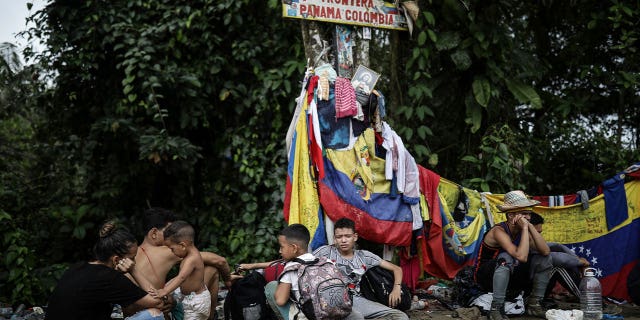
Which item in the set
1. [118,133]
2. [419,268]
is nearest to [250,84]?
[118,133]

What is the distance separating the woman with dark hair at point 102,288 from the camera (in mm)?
3660

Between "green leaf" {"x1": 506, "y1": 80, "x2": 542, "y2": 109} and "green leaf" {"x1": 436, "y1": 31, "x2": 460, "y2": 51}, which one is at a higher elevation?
"green leaf" {"x1": 436, "y1": 31, "x2": 460, "y2": 51}

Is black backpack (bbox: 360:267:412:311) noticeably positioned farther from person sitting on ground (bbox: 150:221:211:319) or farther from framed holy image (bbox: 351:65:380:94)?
framed holy image (bbox: 351:65:380:94)

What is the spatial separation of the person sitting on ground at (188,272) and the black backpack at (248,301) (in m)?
0.18

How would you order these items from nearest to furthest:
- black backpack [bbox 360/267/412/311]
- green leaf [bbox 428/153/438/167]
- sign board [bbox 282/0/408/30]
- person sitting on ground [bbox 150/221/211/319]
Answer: person sitting on ground [bbox 150/221/211/319], black backpack [bbox 360/267/412/311], sign board [bbox 282/0/408/30], green leaf [bbox 428/153/438/167]

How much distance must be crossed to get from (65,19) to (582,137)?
6455mm

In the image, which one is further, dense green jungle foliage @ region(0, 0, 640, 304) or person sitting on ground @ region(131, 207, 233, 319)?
dense green jungle foliage @ region(0, 0, 640, 304)

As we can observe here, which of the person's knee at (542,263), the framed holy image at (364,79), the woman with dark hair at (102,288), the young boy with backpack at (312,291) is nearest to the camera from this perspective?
the woman with dark hair at (102,288)

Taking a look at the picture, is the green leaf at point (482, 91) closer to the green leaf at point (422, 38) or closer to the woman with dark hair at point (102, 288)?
the green leaf at point (422, 38)

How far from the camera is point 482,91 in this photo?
24.4ft

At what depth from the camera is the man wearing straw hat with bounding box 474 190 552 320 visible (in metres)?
5.36

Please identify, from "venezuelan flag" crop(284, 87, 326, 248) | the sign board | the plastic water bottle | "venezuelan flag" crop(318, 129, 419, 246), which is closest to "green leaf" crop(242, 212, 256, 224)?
"venezuelan flag" crop(284, 87, 326, 248)

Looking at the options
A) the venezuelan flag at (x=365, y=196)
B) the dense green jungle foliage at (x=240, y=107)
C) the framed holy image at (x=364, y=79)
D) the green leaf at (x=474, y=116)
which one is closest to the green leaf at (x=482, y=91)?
the dense green jungle foliage at (x=240, y=107)

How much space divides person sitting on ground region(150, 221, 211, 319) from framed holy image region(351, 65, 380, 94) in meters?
2.33
